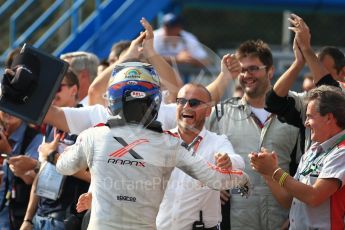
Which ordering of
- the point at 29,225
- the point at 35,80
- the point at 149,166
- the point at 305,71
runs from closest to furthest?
the point at 149,166, the point at 35,80, the point at 29,225, the point at 305,71

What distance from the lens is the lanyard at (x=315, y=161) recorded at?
6.79 m

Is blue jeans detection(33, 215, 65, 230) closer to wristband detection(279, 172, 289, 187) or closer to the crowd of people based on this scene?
the crowd of people

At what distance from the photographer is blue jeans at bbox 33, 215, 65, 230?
26.6 ft

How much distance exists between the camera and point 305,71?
13.7 metres

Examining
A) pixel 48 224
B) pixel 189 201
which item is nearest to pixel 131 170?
pixel 189 201

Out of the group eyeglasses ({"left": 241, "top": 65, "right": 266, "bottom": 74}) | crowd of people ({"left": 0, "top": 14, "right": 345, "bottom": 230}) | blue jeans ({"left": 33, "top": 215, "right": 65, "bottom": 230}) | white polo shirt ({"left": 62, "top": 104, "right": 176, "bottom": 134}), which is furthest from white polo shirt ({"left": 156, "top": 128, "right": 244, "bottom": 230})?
blue jeans ({"left": 33, "top": 215, "right": 65, "bottom": 230})

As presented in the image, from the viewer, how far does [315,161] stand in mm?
6844

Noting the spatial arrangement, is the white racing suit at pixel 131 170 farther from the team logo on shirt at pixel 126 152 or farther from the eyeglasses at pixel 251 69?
the eyeglasses at pixel 251 69

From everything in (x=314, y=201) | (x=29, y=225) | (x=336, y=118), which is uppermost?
(x=336, y=118)

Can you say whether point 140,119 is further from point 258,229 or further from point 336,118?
point 258,229

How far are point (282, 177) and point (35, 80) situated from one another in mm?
2010

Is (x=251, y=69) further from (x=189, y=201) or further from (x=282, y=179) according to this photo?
(x=282, y=179)

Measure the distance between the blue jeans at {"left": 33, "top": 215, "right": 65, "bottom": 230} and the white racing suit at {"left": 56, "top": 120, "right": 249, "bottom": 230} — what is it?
1.93 meters

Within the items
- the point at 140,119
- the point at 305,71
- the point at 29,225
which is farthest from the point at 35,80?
the point at 305,71
